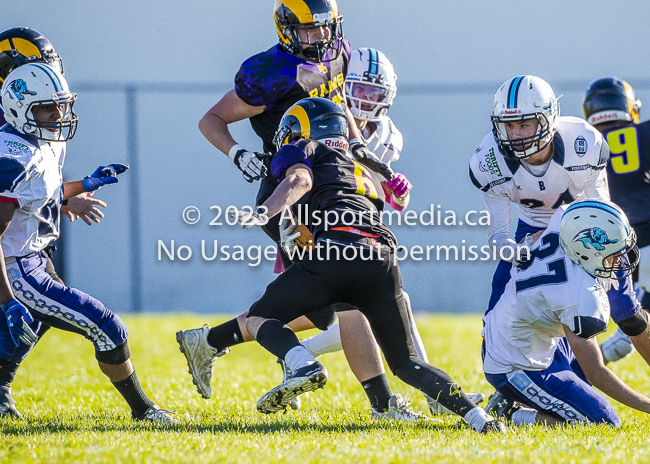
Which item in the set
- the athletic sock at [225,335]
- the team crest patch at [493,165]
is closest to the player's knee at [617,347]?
the team crest patch at [493,165]

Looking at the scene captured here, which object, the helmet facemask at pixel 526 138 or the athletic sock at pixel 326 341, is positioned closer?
the helmet facemask at pixel 526 138

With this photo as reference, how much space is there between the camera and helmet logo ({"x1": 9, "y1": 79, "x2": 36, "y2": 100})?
4.04 metres

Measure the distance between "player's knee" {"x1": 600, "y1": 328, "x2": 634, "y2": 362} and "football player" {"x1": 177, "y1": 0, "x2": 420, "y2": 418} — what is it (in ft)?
7.14

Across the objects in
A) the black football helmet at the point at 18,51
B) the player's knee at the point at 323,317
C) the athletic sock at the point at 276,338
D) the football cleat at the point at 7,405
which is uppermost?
the black football helmet at the point at 18,51

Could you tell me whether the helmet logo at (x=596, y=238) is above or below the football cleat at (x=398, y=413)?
above

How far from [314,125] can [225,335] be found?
3.60 feet

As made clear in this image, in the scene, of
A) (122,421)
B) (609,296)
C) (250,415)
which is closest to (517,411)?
(609,296)

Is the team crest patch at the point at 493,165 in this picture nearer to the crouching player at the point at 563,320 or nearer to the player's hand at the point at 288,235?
the crouching player at the point at 563,320

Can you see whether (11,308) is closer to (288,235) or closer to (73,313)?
(73,313)

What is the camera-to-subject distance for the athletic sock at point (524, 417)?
13.5 feet

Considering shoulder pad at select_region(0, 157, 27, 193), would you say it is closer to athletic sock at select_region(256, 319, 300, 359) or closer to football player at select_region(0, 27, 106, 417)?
football player at select_region(0, 27, 106, 417)

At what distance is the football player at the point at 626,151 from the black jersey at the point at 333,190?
2689 millimetres

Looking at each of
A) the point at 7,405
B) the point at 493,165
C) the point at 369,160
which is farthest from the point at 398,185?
the point at 7,405

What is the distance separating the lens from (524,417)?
13.7 feet
